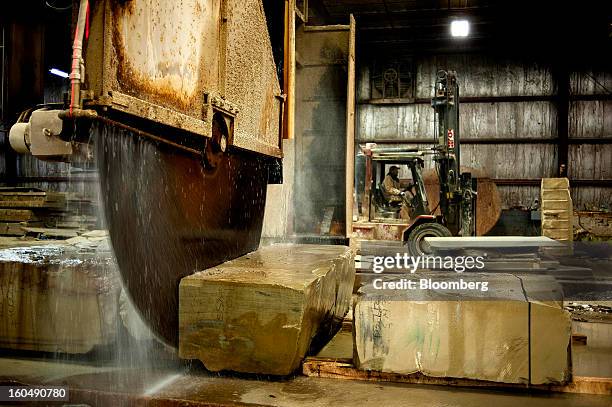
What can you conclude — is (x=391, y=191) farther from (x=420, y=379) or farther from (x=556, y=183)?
(x=420, y=379)

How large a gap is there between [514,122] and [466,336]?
12.5 metres

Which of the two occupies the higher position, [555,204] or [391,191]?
[391,191]

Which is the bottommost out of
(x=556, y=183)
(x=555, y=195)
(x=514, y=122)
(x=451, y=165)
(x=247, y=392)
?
(x=247, y=392)

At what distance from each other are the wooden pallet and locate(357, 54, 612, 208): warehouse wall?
1167 centimetres

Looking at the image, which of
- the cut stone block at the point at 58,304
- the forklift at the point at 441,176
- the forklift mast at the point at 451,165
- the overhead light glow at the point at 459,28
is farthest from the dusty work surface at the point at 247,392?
the overhead light glow at the point at 459,28

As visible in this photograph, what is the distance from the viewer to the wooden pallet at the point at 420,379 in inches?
93.4

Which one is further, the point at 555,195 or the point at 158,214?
the point at 555,195

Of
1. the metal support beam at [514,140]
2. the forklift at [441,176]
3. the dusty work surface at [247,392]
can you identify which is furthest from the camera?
the metal support beam at [514,140]

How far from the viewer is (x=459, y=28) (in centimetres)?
1256

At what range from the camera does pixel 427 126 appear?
1415 cm

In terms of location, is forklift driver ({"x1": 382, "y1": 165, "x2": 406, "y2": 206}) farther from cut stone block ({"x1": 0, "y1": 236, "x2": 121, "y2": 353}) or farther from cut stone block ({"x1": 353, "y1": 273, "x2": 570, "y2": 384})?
cut stone block ({"x1": 0, "y1": 236, "x2": 121, "y2": 353})

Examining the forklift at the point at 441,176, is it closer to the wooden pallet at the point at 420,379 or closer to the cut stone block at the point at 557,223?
the cut stone block at the point at 557,223

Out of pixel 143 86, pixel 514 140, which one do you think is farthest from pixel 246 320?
pixel 514 140

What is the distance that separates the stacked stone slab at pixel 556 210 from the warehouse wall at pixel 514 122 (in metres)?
4.58
